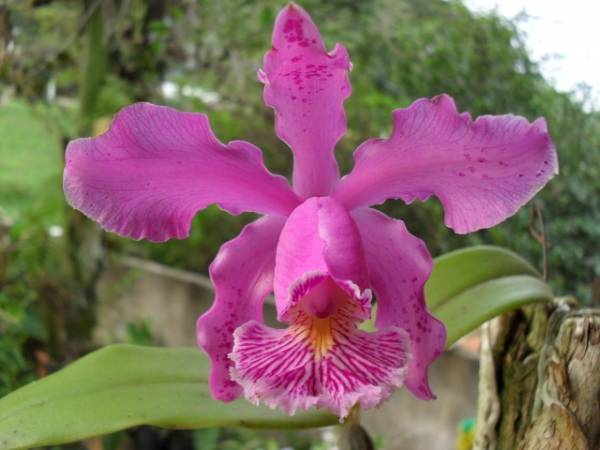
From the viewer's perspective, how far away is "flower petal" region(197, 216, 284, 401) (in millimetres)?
586

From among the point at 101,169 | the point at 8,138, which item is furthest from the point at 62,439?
the point at 8,138

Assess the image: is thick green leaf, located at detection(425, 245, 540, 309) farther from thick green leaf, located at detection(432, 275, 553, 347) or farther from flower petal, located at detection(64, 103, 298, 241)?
flower petal, located at detection(64, 103, 298, 241)

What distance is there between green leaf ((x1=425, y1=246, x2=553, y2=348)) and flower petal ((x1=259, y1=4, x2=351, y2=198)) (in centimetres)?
20

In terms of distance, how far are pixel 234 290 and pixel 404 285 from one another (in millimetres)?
152

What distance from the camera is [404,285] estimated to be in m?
0.58

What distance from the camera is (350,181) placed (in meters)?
0.58

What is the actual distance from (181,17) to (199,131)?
5.04 ft

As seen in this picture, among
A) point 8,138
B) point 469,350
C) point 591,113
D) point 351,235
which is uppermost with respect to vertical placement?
point 351,235

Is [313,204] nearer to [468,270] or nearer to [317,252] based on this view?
[317,252]

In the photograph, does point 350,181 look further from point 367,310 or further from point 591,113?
point 591,113

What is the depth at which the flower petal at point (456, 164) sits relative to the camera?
51 centimetres

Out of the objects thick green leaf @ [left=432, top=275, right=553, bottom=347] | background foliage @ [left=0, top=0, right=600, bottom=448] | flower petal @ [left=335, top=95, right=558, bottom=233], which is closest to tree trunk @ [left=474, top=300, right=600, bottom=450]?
thick green leaf @ [left=432, top=275, right=553, bottom=347]

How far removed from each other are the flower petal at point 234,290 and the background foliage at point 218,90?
111cm

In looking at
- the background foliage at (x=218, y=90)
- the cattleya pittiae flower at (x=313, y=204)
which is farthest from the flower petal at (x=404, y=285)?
the background foliage at (x=218, y=90)
